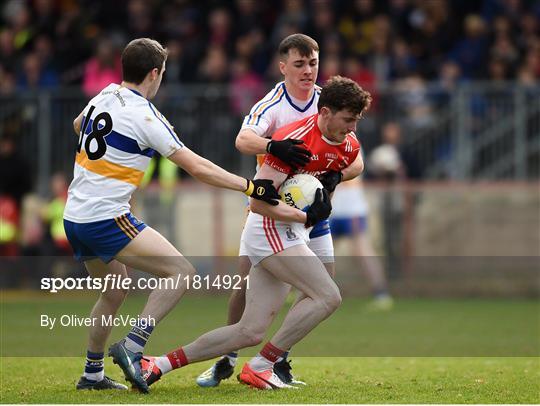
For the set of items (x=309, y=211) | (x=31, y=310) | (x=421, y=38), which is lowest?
(x=31, y=310)

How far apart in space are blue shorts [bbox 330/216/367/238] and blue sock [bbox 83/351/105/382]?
835 cm

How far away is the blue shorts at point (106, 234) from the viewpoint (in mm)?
8719

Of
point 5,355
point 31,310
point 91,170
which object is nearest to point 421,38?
point 31,310

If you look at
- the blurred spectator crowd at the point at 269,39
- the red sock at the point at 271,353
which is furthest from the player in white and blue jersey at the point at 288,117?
the blurred spectator crowd at the point at 269,39

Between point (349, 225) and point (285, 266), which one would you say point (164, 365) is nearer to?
point (285, 266)

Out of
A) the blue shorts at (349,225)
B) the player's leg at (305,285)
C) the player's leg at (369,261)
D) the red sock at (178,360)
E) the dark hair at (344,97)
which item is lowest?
the player's leg at (369,261)

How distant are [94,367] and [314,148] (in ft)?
7.63

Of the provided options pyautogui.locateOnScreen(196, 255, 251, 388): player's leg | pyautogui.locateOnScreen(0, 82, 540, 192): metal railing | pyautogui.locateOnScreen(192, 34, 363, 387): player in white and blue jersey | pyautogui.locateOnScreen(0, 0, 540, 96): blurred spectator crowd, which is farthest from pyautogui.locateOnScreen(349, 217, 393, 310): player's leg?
pyautogui.locateOnScreen(196, 255, 251, 388): player's leg

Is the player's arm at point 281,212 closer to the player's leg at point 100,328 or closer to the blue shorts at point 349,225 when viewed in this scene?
the player's leg at point 100,328

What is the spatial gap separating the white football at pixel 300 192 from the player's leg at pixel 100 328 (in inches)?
54.1

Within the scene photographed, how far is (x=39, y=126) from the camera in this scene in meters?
19.2

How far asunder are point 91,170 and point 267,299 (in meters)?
1.60

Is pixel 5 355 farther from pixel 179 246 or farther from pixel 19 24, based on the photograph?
pixel 19 24

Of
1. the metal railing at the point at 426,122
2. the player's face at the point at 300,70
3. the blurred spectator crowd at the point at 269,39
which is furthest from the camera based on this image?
the blurred spectator crowd at the point at 269,39
